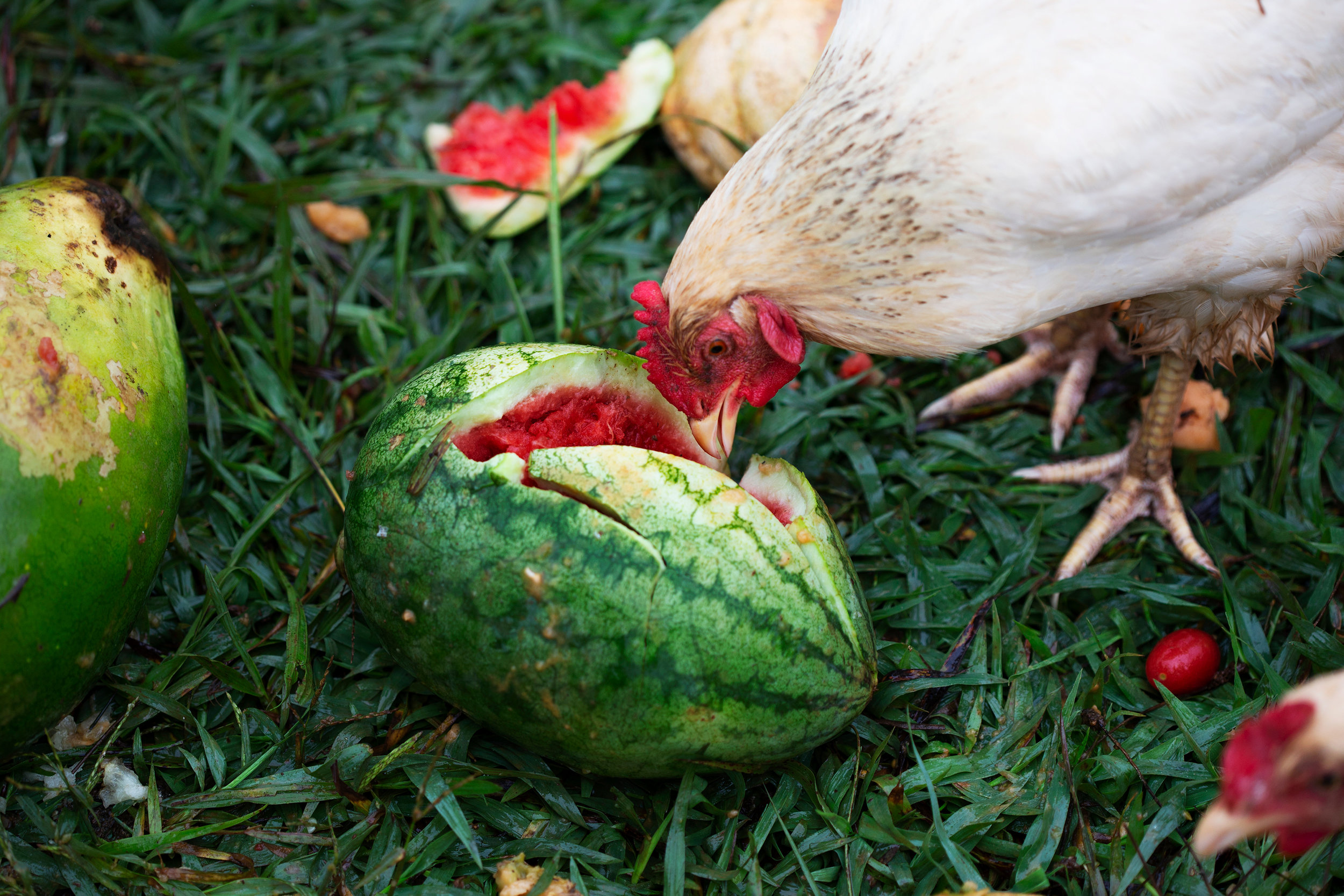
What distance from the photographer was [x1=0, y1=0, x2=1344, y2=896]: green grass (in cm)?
196

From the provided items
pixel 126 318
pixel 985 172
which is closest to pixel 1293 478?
pixel 985 172

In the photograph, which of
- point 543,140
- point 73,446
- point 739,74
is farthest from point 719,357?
point 543,140

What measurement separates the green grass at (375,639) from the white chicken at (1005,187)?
0.74 m

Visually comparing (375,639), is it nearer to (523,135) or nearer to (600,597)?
(600,597)

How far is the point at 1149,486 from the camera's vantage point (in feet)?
8.64

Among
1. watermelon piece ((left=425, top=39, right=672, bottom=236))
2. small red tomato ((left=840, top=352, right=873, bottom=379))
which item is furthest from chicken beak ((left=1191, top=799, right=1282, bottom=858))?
watermelon piece ((left=425, top=39, right=672, bottom=236))

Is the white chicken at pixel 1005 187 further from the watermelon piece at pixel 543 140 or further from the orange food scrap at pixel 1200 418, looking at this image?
the watermelon piece at pixel 543 140

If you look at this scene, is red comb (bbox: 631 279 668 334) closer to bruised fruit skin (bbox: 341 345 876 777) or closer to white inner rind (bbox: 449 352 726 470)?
white inner rind (bbox: 449 352 726 470)

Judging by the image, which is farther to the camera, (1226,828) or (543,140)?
(543,140)

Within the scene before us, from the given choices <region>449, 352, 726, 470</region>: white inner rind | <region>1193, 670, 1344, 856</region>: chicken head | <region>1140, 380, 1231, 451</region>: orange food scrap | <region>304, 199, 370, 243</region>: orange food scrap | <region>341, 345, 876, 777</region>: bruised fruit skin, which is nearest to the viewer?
<region>1193, 670, 1344, 856</region>: chicken head

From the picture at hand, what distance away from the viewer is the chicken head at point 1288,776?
1412 mm

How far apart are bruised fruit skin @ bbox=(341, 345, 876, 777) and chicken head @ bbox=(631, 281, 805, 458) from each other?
11.3 inches

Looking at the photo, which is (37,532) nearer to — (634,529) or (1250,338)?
(634,529)

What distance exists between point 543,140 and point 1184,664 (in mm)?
2646
